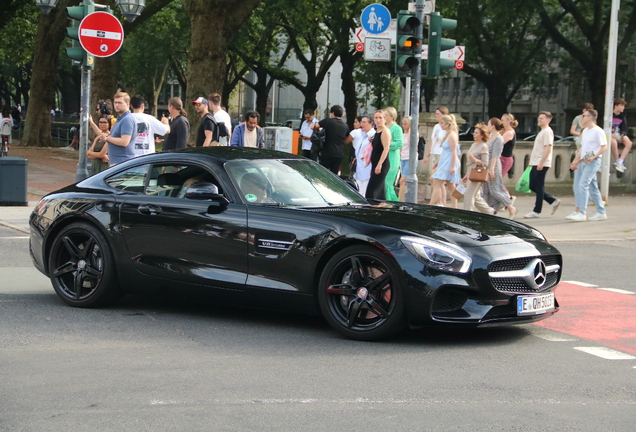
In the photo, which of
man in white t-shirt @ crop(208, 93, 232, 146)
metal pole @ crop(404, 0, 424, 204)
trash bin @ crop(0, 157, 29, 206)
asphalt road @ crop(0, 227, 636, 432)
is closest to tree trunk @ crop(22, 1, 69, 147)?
trash bin @ crop(0, 157, 29, 206)

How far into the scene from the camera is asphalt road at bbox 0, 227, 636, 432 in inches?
178

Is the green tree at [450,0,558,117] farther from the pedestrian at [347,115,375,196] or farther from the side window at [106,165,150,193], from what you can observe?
the side window at [106,165,150,193]

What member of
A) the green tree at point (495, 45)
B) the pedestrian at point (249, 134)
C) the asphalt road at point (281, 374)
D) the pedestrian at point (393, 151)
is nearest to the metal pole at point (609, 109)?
the pedestrian at point (393, 151)

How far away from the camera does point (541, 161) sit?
15.8m

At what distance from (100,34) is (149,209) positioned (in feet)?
25.4

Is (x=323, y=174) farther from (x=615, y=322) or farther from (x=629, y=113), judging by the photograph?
(x=629, y=113)

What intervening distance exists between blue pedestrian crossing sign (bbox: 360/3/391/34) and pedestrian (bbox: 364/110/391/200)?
3.46 meters

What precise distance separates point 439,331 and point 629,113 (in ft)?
215

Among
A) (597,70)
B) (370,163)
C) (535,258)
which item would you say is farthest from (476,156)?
(597,70)

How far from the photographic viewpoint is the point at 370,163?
1503cm

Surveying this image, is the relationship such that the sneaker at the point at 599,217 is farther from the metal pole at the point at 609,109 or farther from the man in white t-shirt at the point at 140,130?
the man in white t-shirt at the point at 140,130

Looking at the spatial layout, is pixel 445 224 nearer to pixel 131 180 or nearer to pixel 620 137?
pixel 131 180

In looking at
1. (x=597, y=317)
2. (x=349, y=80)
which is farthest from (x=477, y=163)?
(x=349, y=80)

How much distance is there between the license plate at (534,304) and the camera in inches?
248
